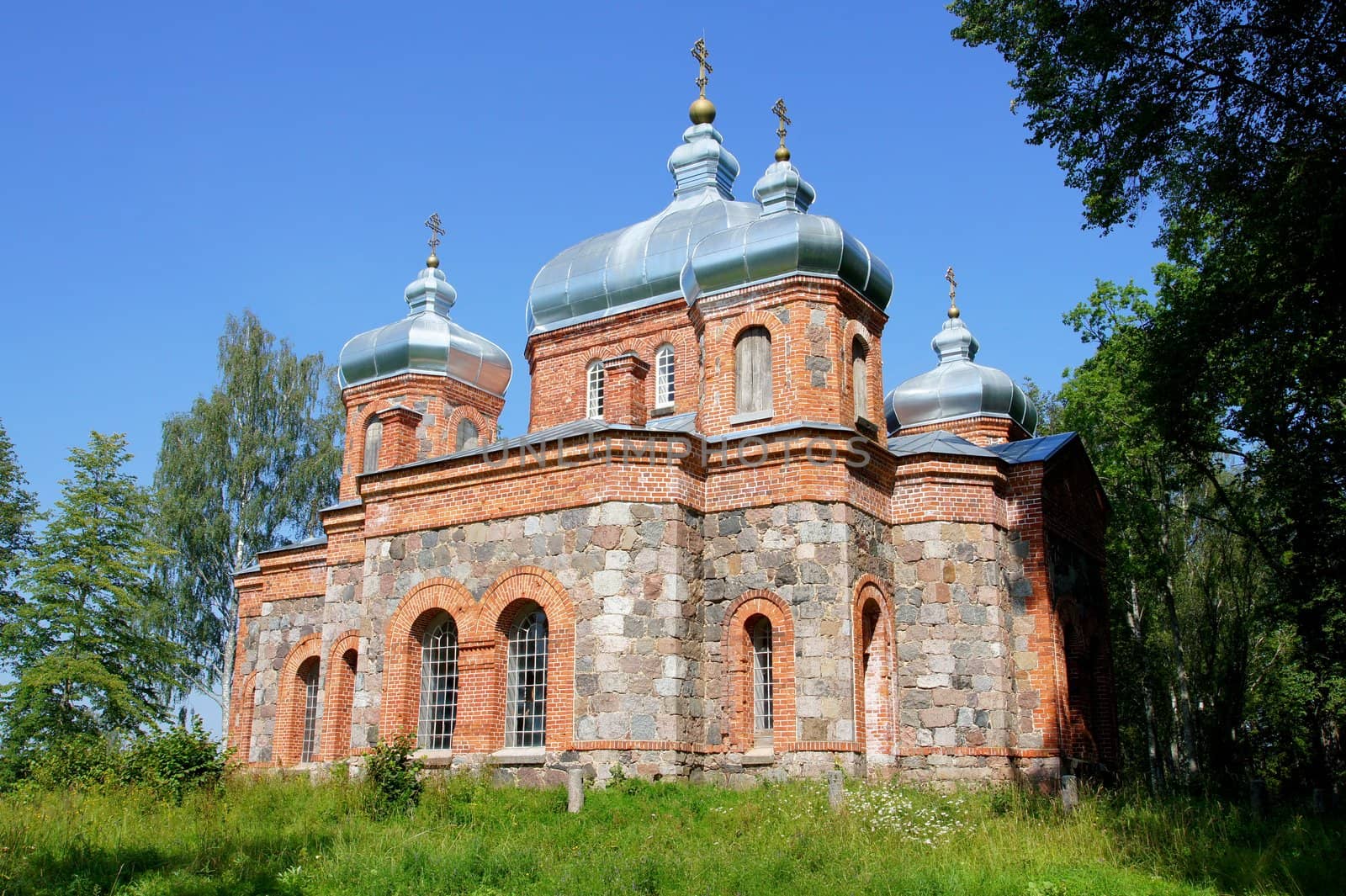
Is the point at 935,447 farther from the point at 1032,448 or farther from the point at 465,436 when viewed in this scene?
the point at 465,436

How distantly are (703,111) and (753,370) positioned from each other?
8.44 metres

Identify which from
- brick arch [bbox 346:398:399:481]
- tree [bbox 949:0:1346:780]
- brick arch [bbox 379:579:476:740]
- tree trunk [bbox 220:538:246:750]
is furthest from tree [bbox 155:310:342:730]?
tree [bbox 949:0:1346:780]

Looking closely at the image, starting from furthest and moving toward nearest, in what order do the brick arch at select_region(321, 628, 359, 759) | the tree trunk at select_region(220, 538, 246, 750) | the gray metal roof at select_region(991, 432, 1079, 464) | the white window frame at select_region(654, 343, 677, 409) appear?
the tree trunk at select_region(220, 538, 246, 750) < the white window frame at select_region(654, 343, 677, 409) < the brick arch at select_region(321, 628, 359, 759) < the gray metal roof at select_region(991, 432, 1079, 464)

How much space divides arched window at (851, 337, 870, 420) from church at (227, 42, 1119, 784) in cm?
4

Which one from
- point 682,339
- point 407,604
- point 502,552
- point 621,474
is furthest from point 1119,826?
point 682,339

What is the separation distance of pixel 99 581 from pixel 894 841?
15.6m

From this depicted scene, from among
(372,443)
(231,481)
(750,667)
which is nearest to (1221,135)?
(750,667)

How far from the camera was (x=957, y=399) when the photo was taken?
21219 millimetres

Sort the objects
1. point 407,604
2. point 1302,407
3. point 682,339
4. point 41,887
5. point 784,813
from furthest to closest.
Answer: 1. point 682,339
2. point 1302,407
3. point 407,604
4. point 784,813
5. point 41,887

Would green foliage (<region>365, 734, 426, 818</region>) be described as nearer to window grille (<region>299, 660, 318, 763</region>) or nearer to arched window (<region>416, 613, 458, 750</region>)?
arched window (<region>416, 613, 458, 750</region>)

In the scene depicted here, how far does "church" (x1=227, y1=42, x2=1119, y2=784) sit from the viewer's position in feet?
43.9

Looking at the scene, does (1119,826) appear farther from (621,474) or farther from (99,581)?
(99,581)

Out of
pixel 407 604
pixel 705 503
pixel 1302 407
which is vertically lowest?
pixel 407 604

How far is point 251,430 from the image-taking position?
28.2 metres
